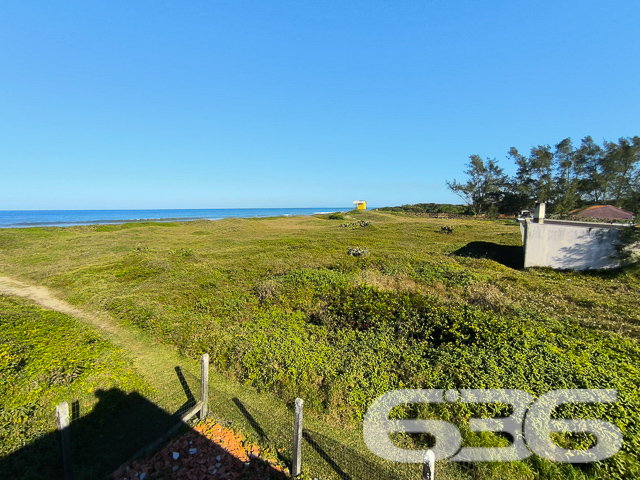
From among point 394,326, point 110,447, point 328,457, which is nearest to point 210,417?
point 110,447

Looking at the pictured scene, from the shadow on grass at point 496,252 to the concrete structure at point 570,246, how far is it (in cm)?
166

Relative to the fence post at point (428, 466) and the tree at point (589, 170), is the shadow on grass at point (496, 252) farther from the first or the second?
the tree at point (589, 170)

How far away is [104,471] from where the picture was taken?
451 centimetres

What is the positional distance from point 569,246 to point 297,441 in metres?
18.0

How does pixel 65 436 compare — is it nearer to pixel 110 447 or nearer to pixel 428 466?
pixel 110 447

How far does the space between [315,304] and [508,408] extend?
6424 mm

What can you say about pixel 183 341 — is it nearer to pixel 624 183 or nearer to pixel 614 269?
pixel 614 269

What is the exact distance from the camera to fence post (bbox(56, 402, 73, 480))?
13.4 ft

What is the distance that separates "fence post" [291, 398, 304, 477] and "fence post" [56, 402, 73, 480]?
340cm

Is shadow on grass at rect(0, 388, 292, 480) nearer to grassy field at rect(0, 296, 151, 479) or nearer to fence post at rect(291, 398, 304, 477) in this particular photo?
grassy field at rect(0, 296, 151, 479)

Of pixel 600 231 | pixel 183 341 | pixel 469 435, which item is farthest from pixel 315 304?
pixel 600 231

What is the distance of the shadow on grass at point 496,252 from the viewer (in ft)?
60.4

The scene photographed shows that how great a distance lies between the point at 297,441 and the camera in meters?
4.33

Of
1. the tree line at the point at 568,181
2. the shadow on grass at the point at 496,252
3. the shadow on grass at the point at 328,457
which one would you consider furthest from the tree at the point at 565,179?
the shadow on grass at the point at 328,457
